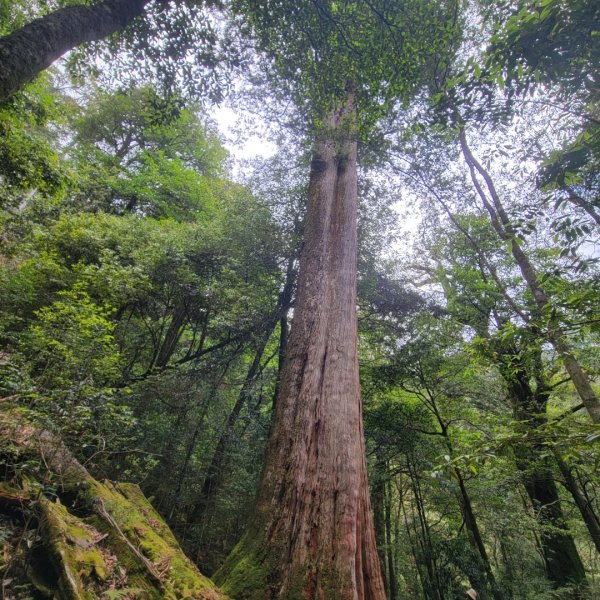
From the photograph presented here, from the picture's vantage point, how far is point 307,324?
3.31 m

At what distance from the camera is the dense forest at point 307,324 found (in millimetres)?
2242

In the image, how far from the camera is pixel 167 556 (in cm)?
267

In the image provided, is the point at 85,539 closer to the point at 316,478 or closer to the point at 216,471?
the point at 316,478

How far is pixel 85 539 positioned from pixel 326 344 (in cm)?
251

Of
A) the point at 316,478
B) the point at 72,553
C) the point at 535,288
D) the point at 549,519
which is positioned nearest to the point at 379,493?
the point at 549,519

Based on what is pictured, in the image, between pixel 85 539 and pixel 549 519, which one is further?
pixel 549 519

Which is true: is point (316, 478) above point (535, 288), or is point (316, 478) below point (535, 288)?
below

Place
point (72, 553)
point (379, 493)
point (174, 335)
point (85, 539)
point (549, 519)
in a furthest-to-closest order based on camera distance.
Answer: point (174, 335)
point (379, 493)
point (549, 519)
point (85, 539)
point (72, 553)

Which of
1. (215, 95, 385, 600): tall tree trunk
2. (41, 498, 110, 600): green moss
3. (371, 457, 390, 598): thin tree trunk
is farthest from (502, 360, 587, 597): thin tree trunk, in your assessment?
(41, 498, 110, 600): green moss

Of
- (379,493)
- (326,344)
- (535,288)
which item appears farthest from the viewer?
(379,493)

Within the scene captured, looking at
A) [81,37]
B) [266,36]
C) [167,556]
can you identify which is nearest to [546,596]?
[167,556]

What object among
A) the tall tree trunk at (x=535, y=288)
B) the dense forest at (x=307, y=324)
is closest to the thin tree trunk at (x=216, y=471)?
the dense forest at (x=307, y=324)

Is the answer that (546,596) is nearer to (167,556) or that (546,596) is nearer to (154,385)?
(167,556)

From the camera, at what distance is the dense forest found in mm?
2242
